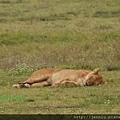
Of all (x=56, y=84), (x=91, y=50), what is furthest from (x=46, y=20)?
(x=56, y=84)

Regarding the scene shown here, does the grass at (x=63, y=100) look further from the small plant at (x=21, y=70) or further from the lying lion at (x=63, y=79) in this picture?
the small plant at (x=21, y=70)

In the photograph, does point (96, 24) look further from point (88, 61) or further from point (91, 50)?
point (88, 61)

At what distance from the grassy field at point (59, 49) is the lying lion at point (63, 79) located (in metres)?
0.34

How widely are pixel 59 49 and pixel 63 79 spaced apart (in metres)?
6.16

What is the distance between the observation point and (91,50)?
60.4 ft

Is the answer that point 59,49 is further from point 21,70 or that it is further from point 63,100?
point 63,100

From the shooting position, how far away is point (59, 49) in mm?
18375

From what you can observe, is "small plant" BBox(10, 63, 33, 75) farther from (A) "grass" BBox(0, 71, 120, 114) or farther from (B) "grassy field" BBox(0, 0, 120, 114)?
(A) "grass" BBox(0, 71, 120, 114)

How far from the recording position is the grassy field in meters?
9.90

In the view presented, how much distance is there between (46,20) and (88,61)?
37.7 ft

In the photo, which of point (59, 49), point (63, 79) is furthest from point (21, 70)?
point (59, 49)

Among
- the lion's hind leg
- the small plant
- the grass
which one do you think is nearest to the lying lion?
the lion's hind leg

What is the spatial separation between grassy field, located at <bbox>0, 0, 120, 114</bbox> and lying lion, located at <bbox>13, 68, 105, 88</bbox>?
0.34 meters

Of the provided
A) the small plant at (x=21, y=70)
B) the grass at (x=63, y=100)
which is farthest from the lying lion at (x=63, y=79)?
the small plant at (x=21, y=70)
